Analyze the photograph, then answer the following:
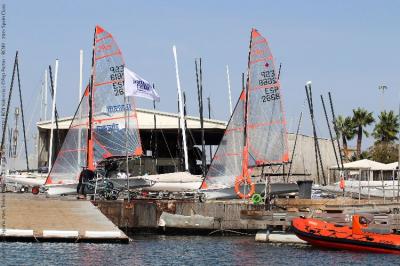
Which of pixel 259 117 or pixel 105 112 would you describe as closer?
pixel 259 117

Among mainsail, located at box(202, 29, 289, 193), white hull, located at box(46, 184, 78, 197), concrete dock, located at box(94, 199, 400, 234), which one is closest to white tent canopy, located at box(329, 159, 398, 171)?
mainsail, located at box(202, 29, 289, 193)

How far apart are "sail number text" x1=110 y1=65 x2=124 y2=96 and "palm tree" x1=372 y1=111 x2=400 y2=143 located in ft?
220

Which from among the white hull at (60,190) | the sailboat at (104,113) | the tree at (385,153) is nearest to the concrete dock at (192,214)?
the white hull at (60,190)

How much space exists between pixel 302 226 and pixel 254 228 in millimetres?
10292

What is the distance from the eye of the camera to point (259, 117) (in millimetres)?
71000

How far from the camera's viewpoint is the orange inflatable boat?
52188mm

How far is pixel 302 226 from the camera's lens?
54.3 metres

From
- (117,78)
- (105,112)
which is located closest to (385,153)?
(117,78)

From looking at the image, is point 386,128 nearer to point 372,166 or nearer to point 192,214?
point 372,166

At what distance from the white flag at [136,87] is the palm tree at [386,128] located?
235 feet

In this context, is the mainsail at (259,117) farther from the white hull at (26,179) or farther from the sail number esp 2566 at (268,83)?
the white hull at (26,179)

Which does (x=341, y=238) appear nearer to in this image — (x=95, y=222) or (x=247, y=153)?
(x=95, y=222)

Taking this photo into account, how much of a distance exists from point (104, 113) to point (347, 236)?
80.8ft

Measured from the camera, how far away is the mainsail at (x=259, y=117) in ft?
232
